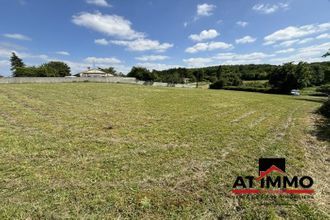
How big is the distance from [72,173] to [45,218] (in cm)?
116

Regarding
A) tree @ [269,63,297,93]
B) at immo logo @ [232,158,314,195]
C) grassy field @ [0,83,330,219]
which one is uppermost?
tree @ [269,63,297,93]

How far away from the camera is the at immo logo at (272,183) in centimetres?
321

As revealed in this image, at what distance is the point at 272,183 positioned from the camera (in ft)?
11.3

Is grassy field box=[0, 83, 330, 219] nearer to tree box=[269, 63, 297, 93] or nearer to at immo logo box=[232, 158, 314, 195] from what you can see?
at immo logo box=[232, 158, 314, 195]

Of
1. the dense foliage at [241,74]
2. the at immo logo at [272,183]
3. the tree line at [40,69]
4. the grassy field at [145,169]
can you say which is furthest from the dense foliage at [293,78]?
the tree line at [40,69]

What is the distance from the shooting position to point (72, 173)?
356 centimetres

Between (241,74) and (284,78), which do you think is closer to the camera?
(284,78)

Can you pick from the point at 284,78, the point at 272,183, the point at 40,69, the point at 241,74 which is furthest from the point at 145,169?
the point at 241,74

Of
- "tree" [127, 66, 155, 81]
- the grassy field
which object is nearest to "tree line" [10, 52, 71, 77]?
"tree" [127, 66, 155, 81]

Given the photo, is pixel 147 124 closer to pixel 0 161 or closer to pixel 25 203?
pixel 0 161

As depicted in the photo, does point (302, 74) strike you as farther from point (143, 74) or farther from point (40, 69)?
point (40, 69)

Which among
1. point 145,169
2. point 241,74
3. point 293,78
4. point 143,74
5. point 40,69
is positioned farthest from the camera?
point 241,74

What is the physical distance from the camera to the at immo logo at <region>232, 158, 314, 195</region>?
126 inches

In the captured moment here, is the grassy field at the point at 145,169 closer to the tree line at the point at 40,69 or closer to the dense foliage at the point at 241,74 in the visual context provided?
the dense foliage at the point at 241,74
